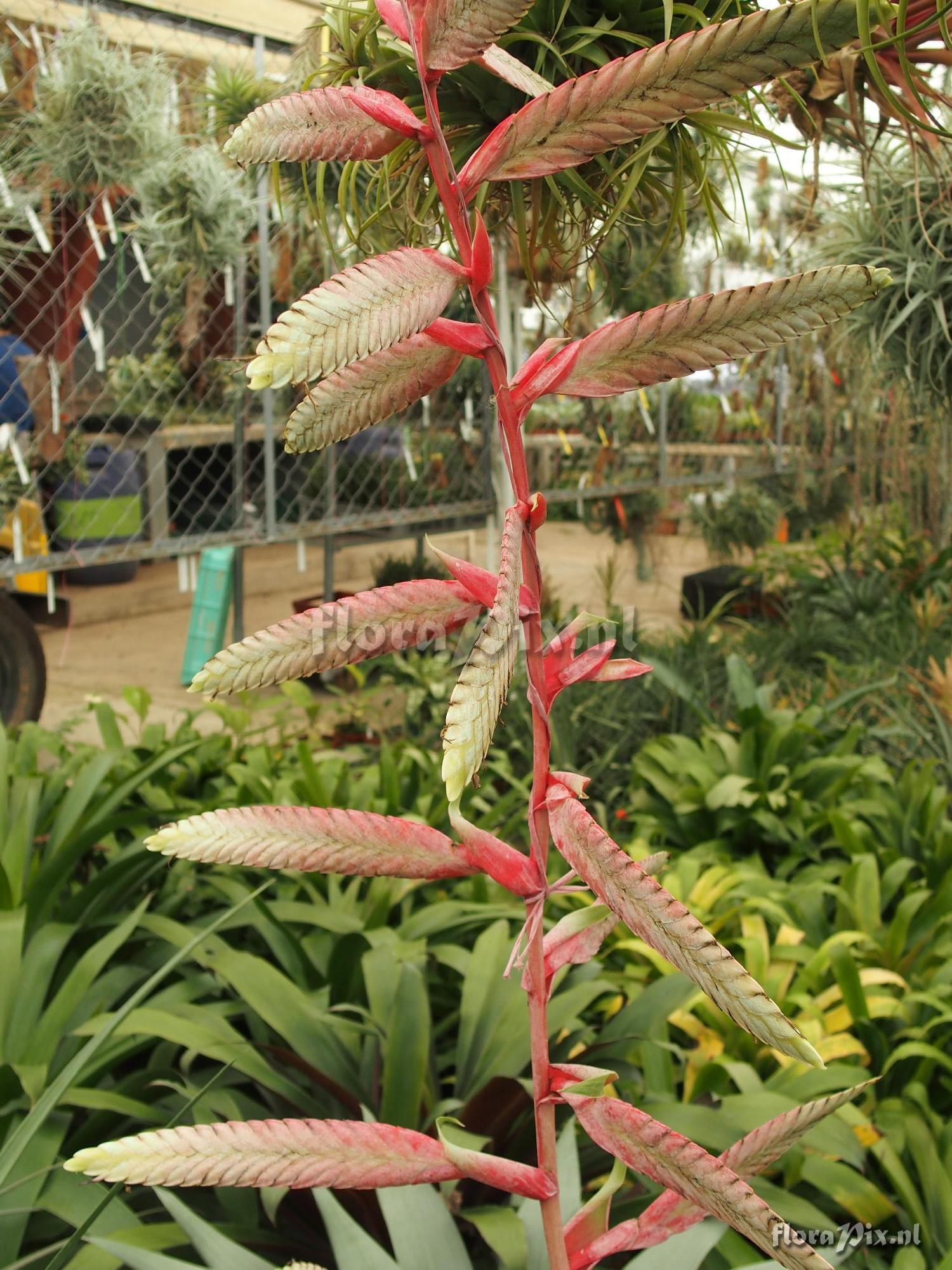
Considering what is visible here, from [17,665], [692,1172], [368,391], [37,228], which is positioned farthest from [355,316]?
[17,665]

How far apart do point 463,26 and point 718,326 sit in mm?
173

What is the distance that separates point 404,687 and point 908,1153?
2480 millimetres

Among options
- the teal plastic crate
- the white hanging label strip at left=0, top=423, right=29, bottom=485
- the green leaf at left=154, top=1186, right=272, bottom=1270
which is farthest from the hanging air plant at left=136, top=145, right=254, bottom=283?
the green leaf at left=154, top=1186, right=272, bottom=1270

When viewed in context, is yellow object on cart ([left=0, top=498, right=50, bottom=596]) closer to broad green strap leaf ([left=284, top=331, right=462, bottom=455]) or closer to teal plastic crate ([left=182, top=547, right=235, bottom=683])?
teal plastic crate ([left=182, top=547, right=235, bottom=683])

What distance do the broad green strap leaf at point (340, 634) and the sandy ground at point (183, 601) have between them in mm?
3348

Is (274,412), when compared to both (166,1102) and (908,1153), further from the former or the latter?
(908,1153)

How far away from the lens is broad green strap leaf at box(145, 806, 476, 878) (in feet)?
1.71

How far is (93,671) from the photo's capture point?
5.28 metres

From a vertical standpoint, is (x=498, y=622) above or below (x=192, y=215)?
below

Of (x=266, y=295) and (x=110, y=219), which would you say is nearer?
(x=110, y=219)

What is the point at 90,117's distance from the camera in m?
2.88

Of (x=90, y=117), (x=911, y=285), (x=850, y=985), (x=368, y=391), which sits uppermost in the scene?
(x=90, y=117)

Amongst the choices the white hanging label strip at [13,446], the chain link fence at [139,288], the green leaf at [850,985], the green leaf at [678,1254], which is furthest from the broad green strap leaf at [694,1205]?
the white hanging label strip at [13,446]

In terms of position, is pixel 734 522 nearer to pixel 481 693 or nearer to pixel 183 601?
pixel 183 601
